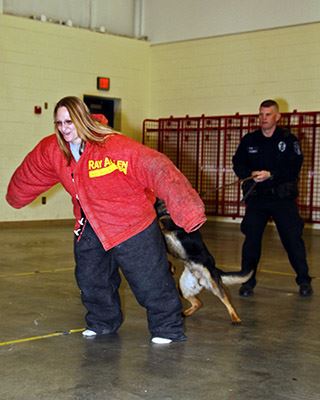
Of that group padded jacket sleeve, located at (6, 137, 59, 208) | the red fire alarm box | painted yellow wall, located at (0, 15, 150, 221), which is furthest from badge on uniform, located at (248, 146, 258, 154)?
the red fire alarm box

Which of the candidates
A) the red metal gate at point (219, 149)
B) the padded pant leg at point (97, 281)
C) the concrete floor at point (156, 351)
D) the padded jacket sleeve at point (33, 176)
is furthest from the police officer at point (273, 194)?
the red metal gate at point (219, 149)

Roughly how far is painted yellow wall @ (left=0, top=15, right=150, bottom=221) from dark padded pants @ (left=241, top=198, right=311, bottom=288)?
7.83 metres

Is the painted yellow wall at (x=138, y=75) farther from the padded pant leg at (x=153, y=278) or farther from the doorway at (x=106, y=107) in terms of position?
the padded pant leg at (x=153, y=278)

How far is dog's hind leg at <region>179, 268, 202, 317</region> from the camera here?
547 centimetres

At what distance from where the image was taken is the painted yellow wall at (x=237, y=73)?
1352cm

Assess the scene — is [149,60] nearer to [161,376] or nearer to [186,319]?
[186,319]

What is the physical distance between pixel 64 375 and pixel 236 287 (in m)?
3.60

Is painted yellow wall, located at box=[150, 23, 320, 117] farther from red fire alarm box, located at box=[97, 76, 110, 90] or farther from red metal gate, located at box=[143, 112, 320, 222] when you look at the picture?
red fire alarm box, located at box=[97, 76, 110, 90]

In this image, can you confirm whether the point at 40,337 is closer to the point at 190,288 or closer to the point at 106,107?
the point at 190,288

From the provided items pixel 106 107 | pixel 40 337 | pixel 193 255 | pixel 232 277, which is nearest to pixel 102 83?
pixel 106 107

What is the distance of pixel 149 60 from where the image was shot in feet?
52.7

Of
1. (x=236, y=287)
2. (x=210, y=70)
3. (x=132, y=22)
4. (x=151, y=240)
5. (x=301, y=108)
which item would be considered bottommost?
(x=236, y=287)

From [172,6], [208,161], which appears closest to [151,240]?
[208,161]

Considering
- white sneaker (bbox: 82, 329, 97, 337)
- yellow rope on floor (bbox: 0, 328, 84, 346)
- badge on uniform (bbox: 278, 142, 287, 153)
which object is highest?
badge on uniform (bbox: 278, 142, 287, 153)
